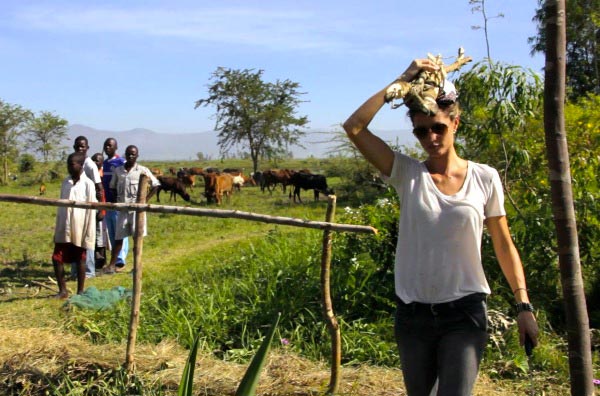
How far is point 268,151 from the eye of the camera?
3191 centimetres

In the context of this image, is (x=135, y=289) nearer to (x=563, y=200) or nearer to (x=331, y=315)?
(x=331, y=315)

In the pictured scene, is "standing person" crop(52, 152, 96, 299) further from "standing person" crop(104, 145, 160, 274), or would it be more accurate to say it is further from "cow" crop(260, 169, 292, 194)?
"cow" crop(260, 169, 292, 194)

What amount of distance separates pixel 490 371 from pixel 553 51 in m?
2.72

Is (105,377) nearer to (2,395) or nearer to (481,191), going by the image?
(2,395)

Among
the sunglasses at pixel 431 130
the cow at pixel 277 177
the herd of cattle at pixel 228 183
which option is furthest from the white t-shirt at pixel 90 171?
the cow at pixel 277 177

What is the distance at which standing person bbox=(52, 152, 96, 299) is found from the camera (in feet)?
21.7

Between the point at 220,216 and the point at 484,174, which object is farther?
the point at 220,216

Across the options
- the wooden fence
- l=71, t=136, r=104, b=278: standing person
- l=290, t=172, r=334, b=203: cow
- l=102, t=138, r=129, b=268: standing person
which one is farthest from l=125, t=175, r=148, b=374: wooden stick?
l=290, t=172, r=334, b=203: cow

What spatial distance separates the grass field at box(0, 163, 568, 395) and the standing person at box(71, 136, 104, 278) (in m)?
0.18

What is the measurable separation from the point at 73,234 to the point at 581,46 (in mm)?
22682

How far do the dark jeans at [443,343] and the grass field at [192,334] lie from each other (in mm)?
1447

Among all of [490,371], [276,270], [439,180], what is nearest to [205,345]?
[276,270]

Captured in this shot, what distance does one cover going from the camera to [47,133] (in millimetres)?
29734

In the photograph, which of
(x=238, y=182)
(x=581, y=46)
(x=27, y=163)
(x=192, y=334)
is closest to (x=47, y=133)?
(x=27, y=163)
